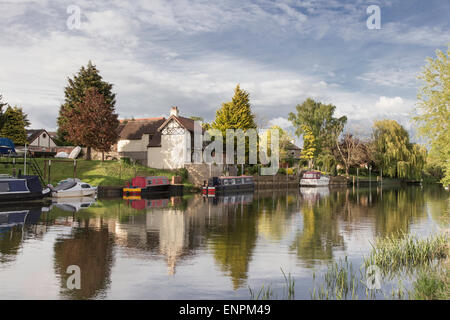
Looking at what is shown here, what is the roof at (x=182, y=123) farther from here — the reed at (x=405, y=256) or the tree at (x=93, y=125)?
the reed at (x=405, y=256)

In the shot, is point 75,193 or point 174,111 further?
point 174,111

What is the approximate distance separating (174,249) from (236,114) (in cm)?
4956

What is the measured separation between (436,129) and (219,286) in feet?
63.7

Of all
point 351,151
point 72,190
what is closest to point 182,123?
point 72,190

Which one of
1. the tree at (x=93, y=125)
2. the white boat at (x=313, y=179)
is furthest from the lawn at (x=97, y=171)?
the white boat at (x=313, y=179)

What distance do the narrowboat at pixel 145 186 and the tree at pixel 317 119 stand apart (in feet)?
164

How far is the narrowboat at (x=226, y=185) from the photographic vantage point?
5322 cm

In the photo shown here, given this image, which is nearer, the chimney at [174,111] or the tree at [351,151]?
the chimney at [174,111]

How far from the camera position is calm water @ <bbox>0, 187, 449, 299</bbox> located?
38.1 ft

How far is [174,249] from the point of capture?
1697 cm

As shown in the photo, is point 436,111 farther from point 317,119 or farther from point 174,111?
point 317,119

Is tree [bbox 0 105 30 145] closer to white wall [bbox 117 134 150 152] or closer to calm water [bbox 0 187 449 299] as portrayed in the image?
white wall [bbox 117 134 150 152]

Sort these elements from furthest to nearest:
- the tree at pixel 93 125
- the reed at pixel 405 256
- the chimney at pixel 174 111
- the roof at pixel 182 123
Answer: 1. the chimney at pixel 174 111
2. the roof at pixel 182 123
3. the tree at pixel 93 125
4. the reed at pixel 405 256
